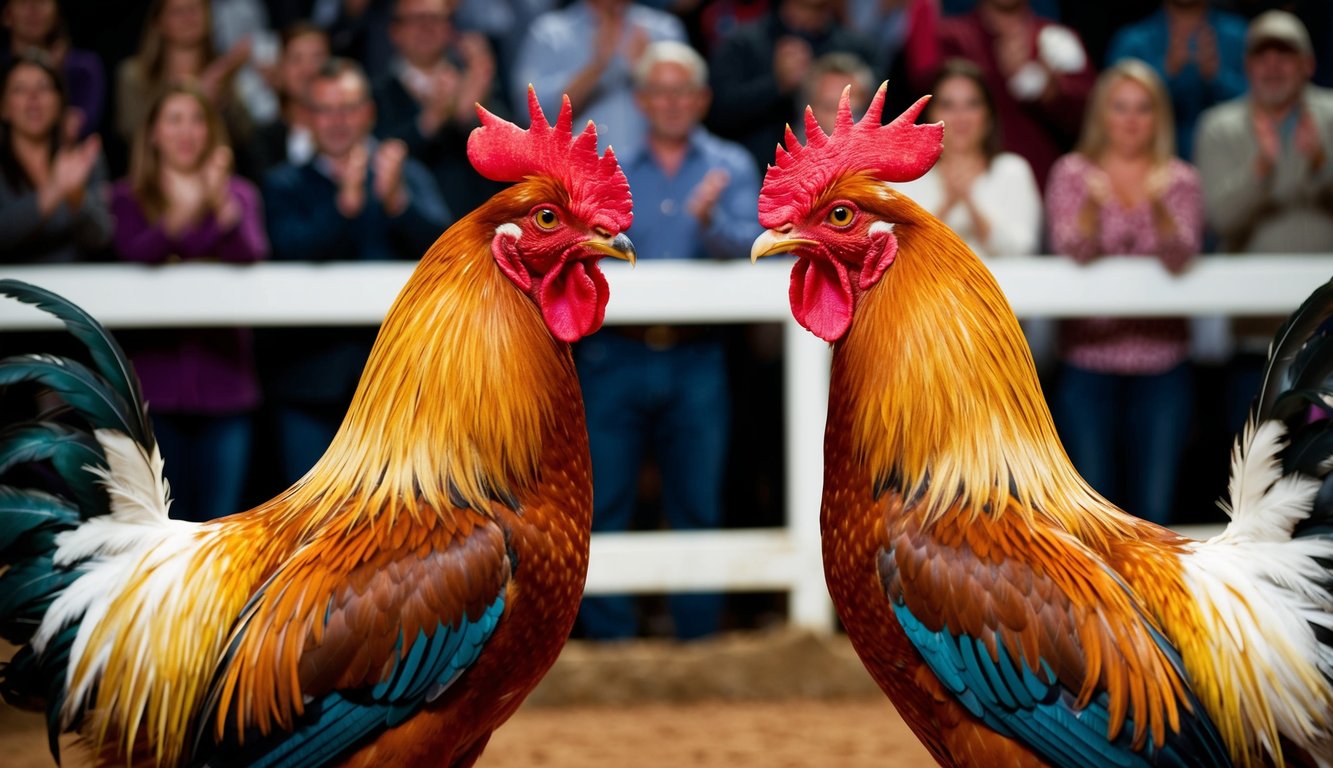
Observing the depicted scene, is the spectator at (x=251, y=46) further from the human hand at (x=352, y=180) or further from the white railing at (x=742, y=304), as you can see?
the white railing at (x=742, y=304)

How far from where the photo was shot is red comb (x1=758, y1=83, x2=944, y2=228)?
314cm

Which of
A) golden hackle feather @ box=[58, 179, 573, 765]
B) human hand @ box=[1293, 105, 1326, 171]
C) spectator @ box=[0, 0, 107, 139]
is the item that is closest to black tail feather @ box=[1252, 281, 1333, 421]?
golden hackle feather @ box=[58, 179, 573, 765]

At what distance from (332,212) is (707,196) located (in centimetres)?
154

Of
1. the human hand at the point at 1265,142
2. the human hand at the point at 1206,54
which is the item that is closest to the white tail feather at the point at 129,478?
the human hand at the point at 1265,142

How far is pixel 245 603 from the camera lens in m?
3.07

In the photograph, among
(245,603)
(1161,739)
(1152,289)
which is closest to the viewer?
(1161,739)

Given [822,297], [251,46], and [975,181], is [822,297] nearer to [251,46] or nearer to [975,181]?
[975,181]

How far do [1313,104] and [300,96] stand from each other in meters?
4.59

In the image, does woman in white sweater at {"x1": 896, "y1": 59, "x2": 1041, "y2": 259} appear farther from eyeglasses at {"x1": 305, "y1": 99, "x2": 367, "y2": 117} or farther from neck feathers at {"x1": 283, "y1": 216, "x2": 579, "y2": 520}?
neck feathers at {"x1": 283, "y1": 216, "x2": 579, "y2": 520}

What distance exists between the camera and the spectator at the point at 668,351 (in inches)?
240

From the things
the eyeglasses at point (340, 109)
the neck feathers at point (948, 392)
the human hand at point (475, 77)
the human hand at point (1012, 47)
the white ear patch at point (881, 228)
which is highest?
the human hand at point (1012, 47)

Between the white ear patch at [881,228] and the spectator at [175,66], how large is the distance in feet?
13.5

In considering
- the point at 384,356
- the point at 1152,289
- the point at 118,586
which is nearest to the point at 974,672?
the point at 384,356

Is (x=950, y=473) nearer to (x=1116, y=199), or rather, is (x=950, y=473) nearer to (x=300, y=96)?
(x=1116, y=199)
